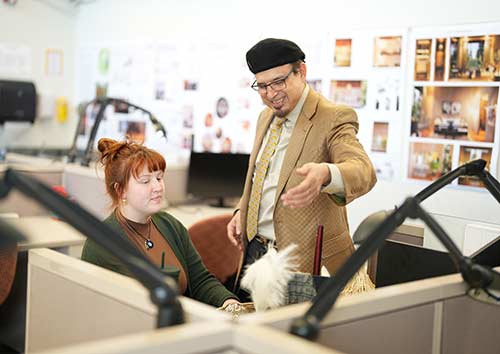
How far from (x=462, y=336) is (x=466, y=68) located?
2073 millimetres

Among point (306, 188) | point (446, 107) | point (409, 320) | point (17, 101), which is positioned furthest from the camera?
point (17, 101)

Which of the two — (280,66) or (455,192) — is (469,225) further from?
(455,192)

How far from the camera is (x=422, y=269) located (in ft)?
5.40

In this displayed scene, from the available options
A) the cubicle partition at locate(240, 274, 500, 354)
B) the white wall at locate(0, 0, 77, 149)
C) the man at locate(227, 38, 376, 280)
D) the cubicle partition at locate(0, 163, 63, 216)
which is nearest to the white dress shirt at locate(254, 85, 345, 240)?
the man at locate(227, 38, 376, 280)

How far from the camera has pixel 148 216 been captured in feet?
6.85

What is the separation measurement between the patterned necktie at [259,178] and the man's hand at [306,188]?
0.63 m

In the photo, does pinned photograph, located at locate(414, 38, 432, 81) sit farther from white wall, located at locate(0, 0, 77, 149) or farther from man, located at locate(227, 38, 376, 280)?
white wall, located at locate(0, 0, 77, 149)

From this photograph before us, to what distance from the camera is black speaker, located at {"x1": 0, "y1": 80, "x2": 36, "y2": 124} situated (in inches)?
206

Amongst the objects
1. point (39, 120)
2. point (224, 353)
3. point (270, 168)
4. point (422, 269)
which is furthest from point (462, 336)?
point (39, 120)

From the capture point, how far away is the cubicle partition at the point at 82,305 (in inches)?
45.8

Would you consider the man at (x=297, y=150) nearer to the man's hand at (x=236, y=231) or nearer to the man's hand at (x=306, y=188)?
the man's hand at (x=236, y=231)

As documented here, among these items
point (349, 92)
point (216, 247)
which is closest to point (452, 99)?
point (349, 92)

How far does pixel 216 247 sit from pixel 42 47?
3450 millimetres

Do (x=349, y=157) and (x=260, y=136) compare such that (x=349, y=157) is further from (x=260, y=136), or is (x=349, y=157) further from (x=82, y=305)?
(x=82, y=305)
